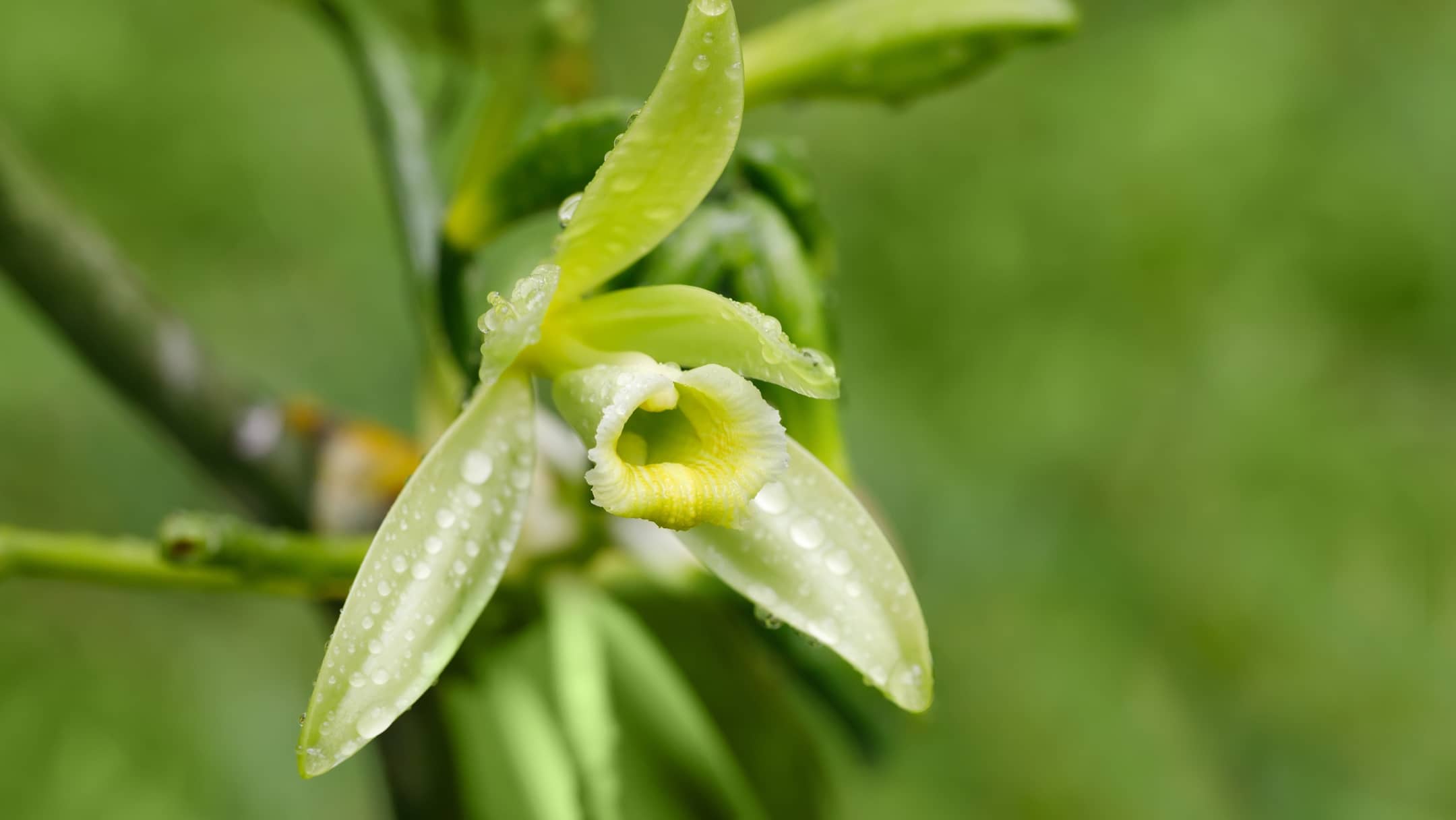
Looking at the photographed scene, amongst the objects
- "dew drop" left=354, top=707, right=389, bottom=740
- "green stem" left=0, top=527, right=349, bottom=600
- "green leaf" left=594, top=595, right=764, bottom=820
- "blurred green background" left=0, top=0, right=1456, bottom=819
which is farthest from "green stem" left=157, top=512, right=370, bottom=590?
"blurred green background" left=0, top=0, right=1456, bottom=819

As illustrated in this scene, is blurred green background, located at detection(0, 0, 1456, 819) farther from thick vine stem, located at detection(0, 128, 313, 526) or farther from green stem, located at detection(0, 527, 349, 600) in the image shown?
green stem, located at detection(0, 527, 349, 600)

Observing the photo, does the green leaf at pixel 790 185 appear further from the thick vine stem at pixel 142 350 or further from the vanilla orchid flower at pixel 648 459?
the thick vine stem at pixel 142 350

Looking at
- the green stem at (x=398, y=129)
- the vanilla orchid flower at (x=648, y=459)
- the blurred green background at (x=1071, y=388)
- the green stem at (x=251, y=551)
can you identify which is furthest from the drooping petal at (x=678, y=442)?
the blurred green background at (x=1071, y=388)

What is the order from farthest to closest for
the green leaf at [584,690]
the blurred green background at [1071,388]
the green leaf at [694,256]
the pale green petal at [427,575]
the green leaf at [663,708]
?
1. the blurred green background at [1071,388]
2. the green leaf at [663,708]
3. the green leaf at [584,690]
4. the green leaf at [694,256]
5. the pale green petal at [427,575]

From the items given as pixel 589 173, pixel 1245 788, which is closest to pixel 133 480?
pixel 589 173

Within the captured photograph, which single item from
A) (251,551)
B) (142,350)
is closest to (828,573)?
(251,551)

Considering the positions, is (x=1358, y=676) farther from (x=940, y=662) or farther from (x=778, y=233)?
(x=778, y=233)
